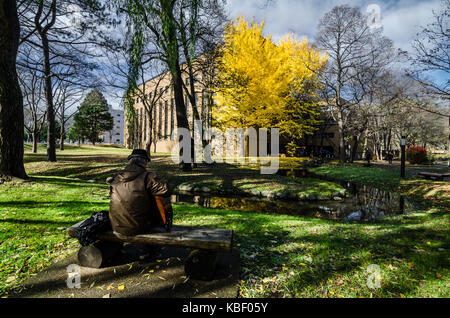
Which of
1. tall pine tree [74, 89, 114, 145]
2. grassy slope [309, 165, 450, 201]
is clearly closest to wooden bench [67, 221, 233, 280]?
grassy slope [309, 165, 450, 201]

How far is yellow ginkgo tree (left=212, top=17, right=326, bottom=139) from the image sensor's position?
672 inches

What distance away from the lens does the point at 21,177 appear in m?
6.95

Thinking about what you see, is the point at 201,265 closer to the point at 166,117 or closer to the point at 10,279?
the point at 10,279

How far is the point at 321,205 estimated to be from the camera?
A: 8500 mm

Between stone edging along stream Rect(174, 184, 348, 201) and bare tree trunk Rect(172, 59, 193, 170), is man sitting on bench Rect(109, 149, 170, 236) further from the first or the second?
bare tree trunk Rect(172, 59, 193, 170)

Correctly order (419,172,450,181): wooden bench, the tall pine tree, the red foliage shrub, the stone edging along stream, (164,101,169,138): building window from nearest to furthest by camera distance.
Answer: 1. the stone edging along stream
2. (419,172,450,181): wooden bench
3. the red foliage shrub
4. (164,101,169,138): building window
5. the tall pine tree

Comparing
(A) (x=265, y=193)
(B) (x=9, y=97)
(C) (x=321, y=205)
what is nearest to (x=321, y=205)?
(C) (x=321, y=205)

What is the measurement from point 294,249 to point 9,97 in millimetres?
8701

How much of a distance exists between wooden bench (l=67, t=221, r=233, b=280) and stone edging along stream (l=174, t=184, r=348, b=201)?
23.8 feet

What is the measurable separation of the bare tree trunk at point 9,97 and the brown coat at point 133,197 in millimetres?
6441

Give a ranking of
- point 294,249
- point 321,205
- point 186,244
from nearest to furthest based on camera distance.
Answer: point 186,244 → point 294,249 → point 321,205

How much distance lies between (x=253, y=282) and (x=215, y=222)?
242 cm

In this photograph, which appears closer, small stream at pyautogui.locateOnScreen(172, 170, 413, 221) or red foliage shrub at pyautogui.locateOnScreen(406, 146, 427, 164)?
small stream at pyautogui.locateOnScreen(172, 170, 413, 221)
